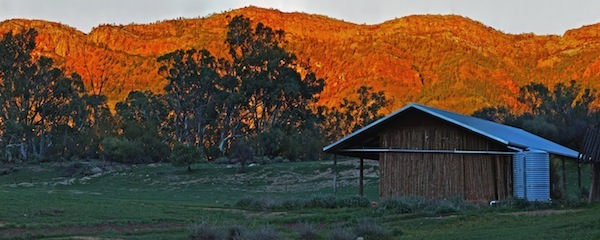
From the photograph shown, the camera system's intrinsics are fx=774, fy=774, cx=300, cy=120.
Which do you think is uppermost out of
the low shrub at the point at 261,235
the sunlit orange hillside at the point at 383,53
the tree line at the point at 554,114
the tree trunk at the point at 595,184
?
the sunlit orange hillside at the point at 383,53

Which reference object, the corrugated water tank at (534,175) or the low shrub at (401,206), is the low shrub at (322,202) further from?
the corrugated water tank at (534,175)

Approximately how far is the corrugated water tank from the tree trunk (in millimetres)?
1606

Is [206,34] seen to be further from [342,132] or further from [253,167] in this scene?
[253,167]

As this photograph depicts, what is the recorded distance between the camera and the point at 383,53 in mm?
142250

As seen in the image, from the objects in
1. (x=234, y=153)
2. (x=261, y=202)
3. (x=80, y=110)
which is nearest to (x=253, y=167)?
(x=234, y=153)

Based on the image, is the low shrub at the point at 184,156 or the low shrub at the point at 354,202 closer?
the low shrub at the point at 354,202

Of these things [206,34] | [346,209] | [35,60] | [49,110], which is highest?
[206,34]

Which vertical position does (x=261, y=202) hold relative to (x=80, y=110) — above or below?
below

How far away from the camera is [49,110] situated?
67.1 m

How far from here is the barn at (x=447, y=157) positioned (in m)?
23.5

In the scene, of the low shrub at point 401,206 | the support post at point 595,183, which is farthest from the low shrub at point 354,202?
the support post at point 595,183

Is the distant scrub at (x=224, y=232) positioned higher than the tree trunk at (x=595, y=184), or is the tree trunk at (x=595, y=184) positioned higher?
the tree trunk at (x=595, y=184)

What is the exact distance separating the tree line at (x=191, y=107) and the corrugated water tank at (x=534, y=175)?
122ft

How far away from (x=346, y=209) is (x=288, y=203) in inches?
98.4
